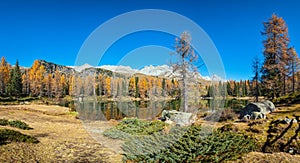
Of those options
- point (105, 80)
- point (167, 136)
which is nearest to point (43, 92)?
point (105, 80)

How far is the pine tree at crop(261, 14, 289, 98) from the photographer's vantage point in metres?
27.5

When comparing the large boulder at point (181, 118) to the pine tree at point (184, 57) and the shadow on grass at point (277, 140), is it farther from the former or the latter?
the shadow on grass at point (277, 140)

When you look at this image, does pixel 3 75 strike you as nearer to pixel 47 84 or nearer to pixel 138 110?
pixel 47 84

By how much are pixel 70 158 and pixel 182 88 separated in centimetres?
1672

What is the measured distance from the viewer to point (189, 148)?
28.0 feet

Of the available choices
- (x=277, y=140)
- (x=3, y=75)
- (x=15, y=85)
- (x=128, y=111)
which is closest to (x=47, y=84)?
(x=15, y=85)

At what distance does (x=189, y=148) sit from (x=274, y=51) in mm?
23990

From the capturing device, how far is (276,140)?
33.6 ft

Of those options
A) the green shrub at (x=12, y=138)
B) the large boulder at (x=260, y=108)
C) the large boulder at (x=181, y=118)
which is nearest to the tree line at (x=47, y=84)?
the large boulder at (x=181, y=118)

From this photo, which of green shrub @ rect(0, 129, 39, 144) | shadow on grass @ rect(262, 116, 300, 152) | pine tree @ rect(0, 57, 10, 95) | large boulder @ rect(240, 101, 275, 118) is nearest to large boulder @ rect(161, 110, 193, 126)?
large boulder @ rect(240, 101, 275, 118)

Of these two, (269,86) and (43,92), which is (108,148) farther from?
(43,92)

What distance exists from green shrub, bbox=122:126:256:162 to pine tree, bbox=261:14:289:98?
2073 cm

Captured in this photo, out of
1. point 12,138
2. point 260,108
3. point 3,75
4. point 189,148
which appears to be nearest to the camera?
point 189,148

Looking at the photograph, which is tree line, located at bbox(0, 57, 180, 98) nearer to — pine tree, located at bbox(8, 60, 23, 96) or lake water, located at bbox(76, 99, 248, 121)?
pine tree, located at bbox(8, 60, 23, 96)
